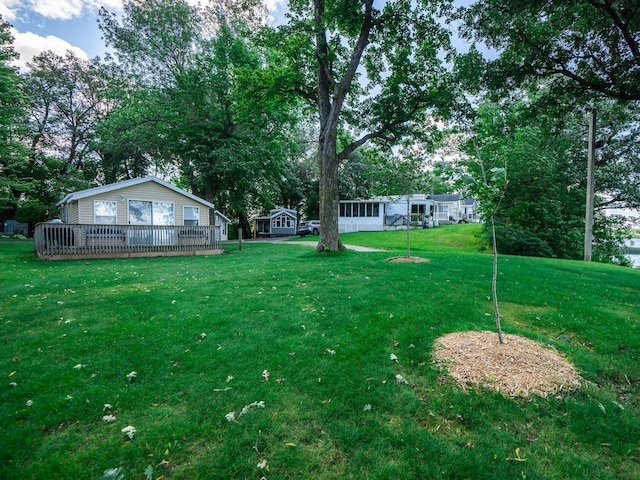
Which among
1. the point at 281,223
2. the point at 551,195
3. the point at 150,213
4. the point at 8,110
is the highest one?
the point at 8,110

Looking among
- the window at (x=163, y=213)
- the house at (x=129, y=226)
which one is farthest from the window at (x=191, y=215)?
the window at (x=163, y=213)

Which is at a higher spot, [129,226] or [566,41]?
[566,41]

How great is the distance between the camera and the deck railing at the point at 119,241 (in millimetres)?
12180

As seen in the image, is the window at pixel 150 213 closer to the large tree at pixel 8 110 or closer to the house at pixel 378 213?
the large tree at pixel 8 110

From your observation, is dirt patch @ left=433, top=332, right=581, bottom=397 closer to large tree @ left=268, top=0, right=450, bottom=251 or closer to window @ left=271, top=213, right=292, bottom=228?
large tree @ left=268, top=0, right=450, bottom=251

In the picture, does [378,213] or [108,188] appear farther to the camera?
[378,213]

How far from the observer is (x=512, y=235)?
1706cm

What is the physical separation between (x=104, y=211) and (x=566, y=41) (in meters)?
19.6

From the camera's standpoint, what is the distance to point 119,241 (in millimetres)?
13672

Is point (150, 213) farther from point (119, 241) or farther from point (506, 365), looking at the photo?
point (506, 365)

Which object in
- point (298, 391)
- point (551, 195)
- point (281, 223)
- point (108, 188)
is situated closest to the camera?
point (298, 391)

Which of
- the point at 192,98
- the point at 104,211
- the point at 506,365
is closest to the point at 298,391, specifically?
the point at 506,365

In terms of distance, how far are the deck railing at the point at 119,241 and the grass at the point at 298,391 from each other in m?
7.35

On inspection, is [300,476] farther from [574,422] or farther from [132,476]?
[574,422]
